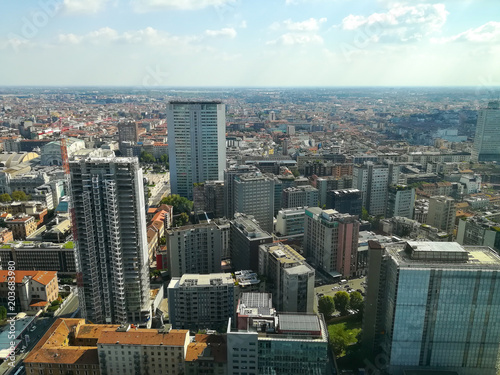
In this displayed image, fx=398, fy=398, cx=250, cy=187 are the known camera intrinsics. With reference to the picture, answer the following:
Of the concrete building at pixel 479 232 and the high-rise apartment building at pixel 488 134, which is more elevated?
the high-rise apartment building at pixel 488 134

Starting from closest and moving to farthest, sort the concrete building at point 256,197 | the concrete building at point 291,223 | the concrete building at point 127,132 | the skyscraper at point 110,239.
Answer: the skyscraper at point 110,239, the concrete building at point 291,223, the concrete building at point 256,197, the concrete building at point 127,132

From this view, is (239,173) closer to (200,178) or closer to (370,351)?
(200,178)

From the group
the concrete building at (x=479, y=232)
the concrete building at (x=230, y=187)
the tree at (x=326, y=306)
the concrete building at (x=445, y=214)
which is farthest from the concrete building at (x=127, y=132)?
the concrete building at (x=479, y=232)

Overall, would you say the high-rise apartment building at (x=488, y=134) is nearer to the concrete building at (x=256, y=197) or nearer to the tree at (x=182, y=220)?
the concrete building at (x=256, y=197)

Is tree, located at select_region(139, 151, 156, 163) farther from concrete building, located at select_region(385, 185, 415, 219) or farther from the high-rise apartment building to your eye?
the high-rise apartment building

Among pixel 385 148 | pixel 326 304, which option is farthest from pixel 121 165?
pixel 385 148

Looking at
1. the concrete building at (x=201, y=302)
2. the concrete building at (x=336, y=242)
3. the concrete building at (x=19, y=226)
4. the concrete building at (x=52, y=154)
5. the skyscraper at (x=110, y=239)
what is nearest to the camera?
the skyscraper at (x=110, y=239)
